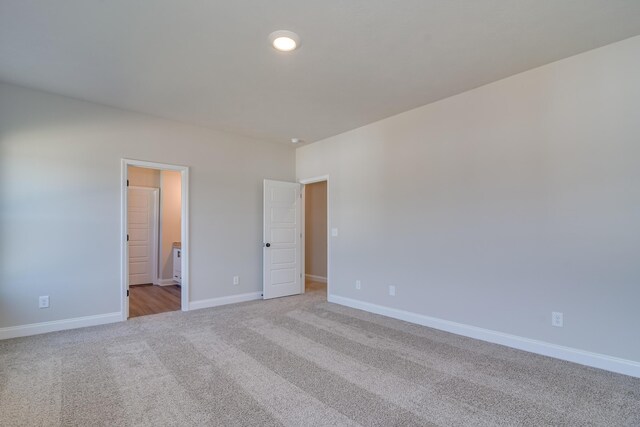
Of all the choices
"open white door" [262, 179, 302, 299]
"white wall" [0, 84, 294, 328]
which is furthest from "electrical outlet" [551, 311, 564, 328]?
"white wall" [0, 84, 294, 328]

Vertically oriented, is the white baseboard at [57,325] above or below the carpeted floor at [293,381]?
above

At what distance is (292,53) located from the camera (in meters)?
2.82

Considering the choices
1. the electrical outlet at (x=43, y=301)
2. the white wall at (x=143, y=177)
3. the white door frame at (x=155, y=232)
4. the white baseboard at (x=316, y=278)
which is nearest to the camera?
the electrical outlet at (x=43, y=301)

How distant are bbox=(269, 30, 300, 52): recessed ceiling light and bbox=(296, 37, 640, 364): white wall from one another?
2.06 meters

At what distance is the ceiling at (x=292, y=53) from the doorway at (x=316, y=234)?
11.5 feet

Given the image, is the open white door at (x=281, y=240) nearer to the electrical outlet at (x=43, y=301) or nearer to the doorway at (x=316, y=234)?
the doorway at (x=316, y=234)

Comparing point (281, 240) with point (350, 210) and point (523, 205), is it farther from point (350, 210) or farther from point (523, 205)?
point (523, 205)

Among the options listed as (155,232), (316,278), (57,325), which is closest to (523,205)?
(316,278)

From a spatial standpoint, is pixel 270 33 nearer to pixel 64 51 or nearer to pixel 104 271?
pixel 64 51

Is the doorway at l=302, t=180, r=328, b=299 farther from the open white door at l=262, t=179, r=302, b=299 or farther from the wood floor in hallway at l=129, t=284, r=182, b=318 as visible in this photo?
the wood floor in hallway at l=129, t=284, r=182, b=318

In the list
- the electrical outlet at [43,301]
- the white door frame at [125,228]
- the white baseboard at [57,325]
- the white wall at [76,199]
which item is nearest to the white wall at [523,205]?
the white wall at [76,199]

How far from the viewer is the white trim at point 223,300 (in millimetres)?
4742

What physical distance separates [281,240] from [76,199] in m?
2.93

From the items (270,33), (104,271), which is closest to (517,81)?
(270,33)
